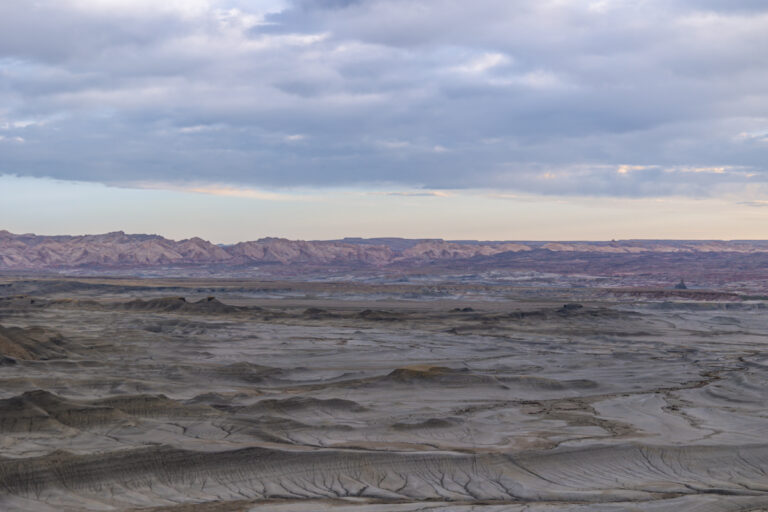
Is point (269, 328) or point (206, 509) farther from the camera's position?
point (269, 328)

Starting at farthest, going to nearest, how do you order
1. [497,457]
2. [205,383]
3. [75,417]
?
[205,383]
[75,417]
[497,457]

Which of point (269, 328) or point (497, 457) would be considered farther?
point (269, 328)

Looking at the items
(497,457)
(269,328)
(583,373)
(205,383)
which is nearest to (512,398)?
(583,373)

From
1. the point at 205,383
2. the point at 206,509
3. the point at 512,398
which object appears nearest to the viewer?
the point at 206,509

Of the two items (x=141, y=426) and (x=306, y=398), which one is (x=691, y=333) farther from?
(x=141, y=426)

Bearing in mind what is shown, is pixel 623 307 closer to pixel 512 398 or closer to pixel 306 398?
pixel 512 398

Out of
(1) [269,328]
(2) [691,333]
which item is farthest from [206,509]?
(2) [691,333]
